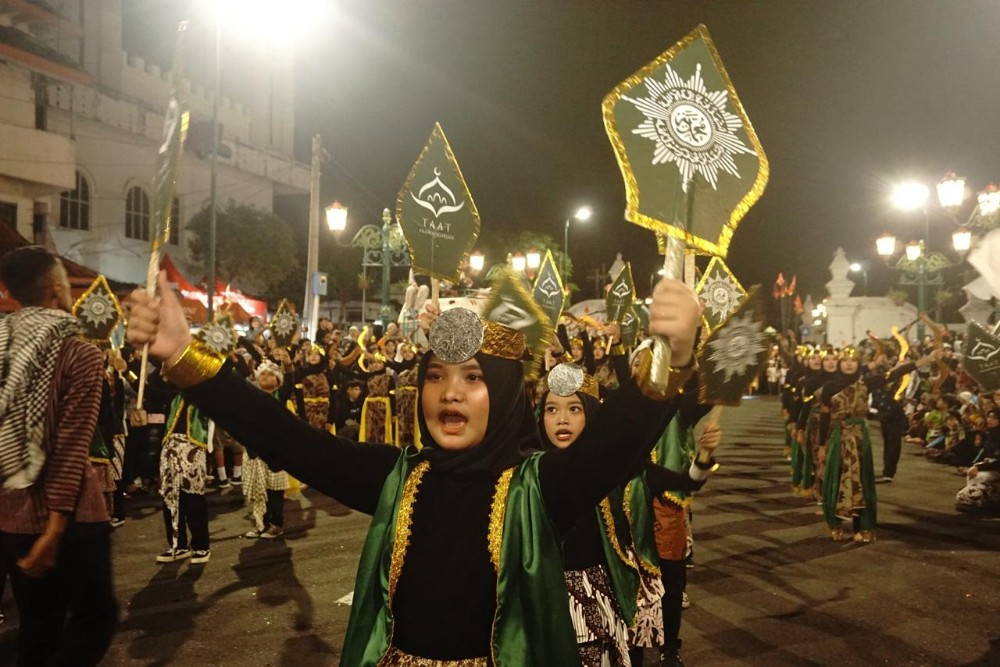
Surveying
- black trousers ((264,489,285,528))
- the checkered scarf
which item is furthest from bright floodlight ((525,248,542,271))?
the checkered scarf

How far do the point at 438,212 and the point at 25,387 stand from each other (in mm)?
4266

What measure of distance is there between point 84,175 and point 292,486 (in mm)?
26643

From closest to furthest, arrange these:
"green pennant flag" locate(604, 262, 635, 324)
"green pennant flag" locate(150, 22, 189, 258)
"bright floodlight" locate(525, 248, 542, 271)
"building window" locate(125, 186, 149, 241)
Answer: "green pennant flag" locate(150, 22, 189, 258), "green pennant flag" locate(604, 262, 635, 324), "bright floodlight" locate(525, 248, 542, 271), "building window" locate(125, 186, 149, 241)

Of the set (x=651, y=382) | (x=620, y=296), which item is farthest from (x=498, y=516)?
(x=620, y=296)

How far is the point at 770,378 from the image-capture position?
38.1m

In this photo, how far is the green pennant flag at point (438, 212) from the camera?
22.9 feet

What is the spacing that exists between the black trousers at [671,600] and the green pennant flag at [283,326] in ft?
30.9

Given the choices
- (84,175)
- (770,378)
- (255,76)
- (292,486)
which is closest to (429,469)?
(292,486)

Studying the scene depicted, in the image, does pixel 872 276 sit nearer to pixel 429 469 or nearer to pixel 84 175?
pixel 84 175

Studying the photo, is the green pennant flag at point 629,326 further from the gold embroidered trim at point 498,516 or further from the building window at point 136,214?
the building window at point 136,214

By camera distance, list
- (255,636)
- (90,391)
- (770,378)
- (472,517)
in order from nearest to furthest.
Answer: (472,517) < (90,391) < (255,636) < (770,378)

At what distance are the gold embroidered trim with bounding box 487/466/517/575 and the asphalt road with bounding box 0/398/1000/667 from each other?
11.5 feet

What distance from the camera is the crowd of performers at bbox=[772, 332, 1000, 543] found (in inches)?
360

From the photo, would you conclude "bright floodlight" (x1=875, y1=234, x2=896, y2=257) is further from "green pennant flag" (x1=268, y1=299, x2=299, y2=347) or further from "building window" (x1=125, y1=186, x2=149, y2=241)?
"building window" (x1=125, y1=186, x2=149, y2=241)
